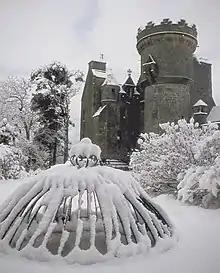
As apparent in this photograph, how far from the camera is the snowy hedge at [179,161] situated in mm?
2406

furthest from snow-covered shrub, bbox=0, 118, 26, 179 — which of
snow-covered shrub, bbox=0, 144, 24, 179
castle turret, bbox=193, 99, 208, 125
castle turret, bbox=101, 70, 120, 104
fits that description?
castle turret, bbox=101, 70, 120, 104

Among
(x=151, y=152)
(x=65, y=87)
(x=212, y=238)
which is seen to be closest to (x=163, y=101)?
(x=151, y=152)

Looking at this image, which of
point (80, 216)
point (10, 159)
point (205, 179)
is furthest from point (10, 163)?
point (205, 179)

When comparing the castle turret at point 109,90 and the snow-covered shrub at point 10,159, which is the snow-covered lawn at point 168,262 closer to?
the snow-covered shrub at point 10,159

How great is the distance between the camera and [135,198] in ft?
4.35

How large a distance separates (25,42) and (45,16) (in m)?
0.13

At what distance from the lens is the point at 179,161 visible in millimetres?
3129

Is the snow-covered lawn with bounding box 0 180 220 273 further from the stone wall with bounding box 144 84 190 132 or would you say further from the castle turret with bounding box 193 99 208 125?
the stone wall with bounding box 144 84 190 132

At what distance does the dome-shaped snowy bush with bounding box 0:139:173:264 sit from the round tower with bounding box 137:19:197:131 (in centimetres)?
487

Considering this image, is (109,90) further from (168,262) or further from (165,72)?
(168,262)

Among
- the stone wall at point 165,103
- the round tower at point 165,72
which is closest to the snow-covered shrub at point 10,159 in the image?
the stone wall at point 165,103

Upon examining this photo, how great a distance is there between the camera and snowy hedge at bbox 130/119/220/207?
241 centimetres

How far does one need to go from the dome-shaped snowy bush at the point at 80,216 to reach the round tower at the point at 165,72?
4872 millimetres

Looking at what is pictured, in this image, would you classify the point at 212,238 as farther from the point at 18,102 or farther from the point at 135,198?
the point at 18,102
